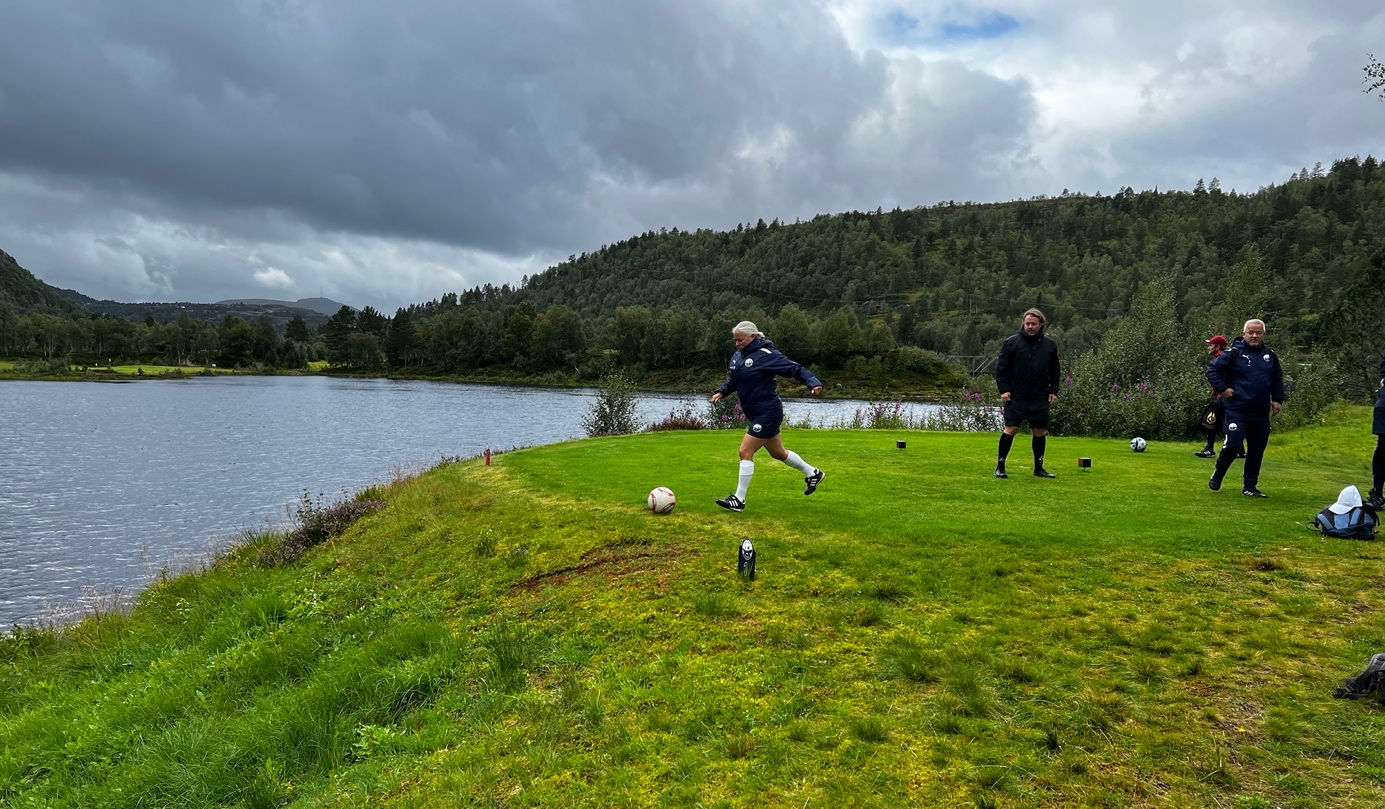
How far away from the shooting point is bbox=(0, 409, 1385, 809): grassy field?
4.40m

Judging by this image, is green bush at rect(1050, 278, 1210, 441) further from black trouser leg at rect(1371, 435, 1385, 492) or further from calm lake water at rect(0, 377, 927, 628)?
black trouser leg at rect(1371, 435, 1385, 492)

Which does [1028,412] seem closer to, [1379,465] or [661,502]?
[1379,465]

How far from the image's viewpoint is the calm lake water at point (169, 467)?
58.3 feet

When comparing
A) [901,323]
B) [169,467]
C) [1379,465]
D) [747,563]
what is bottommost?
[169,467]

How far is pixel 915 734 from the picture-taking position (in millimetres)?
4699

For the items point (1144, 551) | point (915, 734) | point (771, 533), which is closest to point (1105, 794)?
point (915, 734)

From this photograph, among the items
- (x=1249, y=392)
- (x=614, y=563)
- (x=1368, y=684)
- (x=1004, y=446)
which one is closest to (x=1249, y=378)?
(x=1249, y=392)

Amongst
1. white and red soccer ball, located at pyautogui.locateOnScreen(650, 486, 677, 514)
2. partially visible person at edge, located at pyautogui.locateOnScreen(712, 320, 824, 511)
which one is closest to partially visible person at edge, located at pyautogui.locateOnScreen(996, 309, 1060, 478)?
partially visible person at edge, located at pyautogui.locateOnScreen(712, 320, 824, 511)

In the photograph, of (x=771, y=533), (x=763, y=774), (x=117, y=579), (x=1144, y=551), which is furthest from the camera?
(x=117, y=579)

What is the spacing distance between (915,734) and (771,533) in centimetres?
454

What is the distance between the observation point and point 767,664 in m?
5.90

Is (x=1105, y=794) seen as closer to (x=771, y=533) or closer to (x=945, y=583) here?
(x=945, y=583)

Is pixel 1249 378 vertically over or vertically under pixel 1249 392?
over

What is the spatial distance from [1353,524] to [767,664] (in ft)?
24.6
